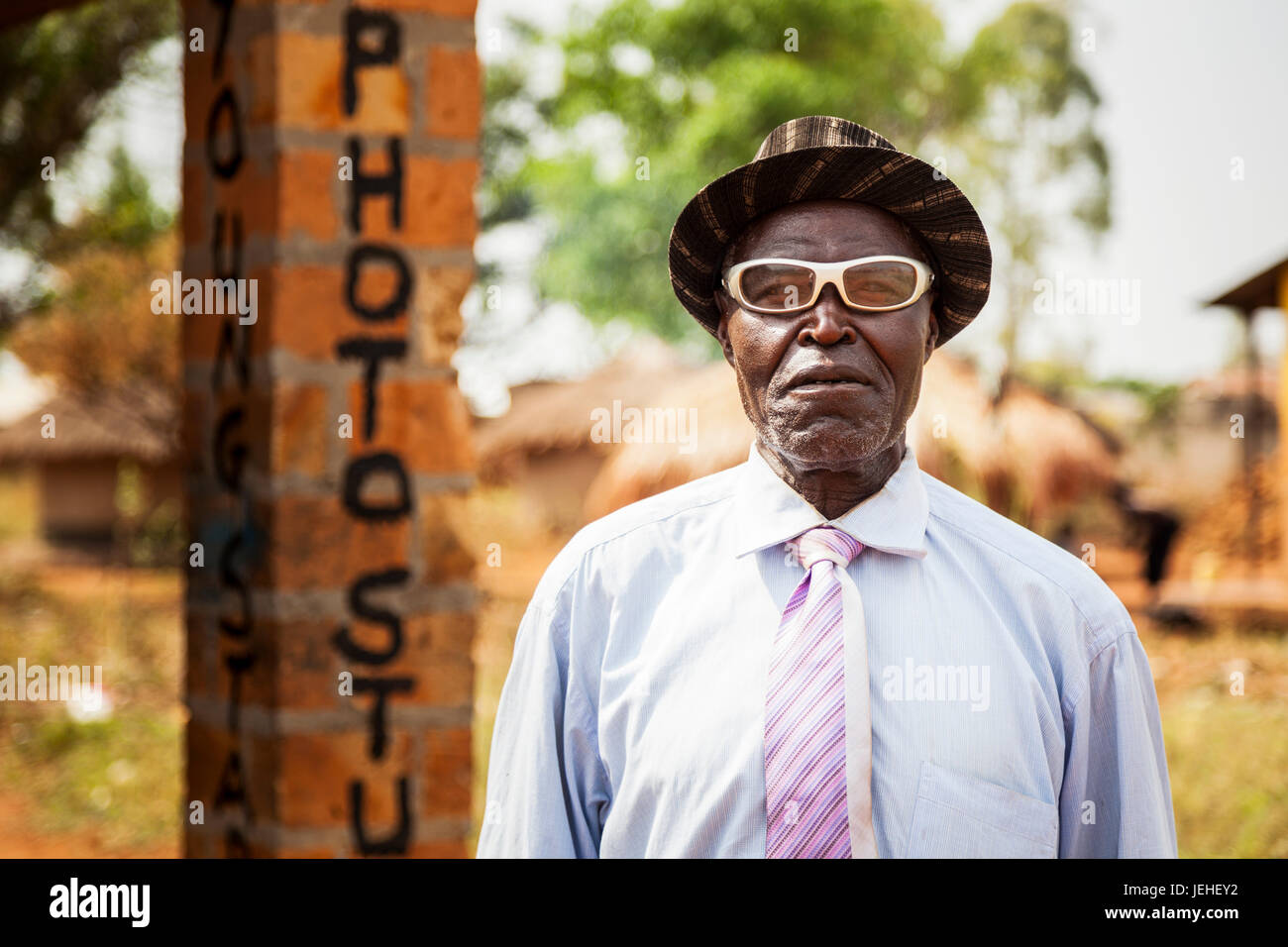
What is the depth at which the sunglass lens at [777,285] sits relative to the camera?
5.51ft

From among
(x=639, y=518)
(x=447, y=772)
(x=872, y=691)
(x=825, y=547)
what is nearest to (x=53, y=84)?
(x=447, y=772)

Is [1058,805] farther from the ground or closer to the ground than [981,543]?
closer to the ground

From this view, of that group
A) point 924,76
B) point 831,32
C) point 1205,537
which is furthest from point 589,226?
point 1205,537

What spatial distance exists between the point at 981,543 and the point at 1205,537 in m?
14.3

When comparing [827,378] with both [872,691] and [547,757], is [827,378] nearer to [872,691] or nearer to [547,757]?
[872,691]

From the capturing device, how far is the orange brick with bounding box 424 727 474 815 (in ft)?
6.72

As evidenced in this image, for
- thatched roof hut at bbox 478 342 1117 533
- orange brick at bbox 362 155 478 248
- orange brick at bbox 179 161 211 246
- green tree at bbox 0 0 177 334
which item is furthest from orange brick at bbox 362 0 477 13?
green tree at bbox 0 0 177 334

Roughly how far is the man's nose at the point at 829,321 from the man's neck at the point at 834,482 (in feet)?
0.64

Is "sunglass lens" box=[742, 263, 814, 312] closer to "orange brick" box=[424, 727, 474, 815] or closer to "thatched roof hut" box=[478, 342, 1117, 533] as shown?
"orange brick" box=[424, 727, 474, 815]

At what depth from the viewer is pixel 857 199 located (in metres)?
1.74
